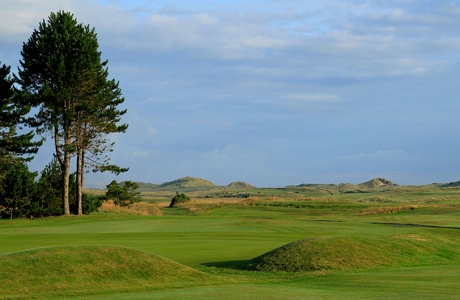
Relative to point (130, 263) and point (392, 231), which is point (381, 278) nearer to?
point (130, 263)

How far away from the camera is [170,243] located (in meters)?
30.2

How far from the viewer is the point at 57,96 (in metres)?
49.2

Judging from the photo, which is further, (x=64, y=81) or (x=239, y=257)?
(x=64, y=81)

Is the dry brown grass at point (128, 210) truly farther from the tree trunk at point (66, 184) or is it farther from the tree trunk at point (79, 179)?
the tree trunk at point (66, 184)

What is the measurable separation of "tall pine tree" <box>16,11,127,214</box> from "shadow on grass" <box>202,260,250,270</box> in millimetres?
28936

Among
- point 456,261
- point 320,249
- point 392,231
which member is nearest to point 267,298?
point 320,249

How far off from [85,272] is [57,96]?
33813 millimetres

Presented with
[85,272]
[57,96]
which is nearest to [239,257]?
[85,272]

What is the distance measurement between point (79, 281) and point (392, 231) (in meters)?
25.0

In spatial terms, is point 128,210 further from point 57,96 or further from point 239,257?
point 239,257

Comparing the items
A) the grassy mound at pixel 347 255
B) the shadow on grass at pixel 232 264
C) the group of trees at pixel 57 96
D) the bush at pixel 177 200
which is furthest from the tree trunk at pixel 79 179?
the grassy mound at pixel 347 255

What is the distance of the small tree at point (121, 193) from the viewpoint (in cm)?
6775

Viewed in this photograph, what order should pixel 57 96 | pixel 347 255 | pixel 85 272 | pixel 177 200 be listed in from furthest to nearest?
1. pixel 177 200
2. pixel 57 96
3. pixel 347 255
4. pixel 85 272

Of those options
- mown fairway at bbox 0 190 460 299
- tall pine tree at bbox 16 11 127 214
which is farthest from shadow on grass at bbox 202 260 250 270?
tall pine tree at bbox 16 11 127 214
